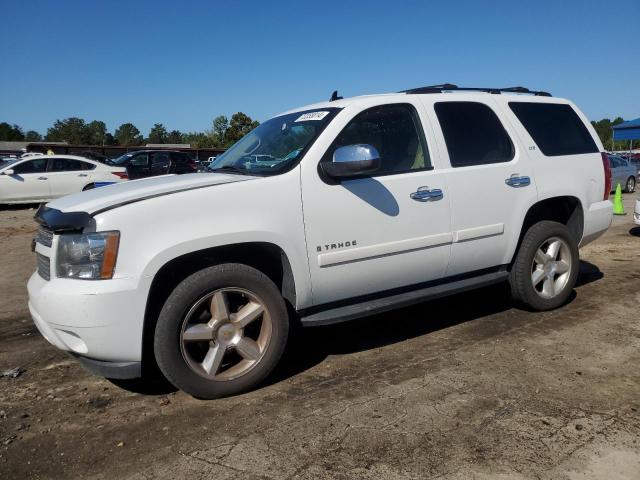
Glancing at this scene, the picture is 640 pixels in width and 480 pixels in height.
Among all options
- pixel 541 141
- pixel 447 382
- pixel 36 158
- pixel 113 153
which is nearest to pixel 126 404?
pixel 447 382

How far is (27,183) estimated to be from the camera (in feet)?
47.5

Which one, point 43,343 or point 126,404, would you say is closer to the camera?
point 126,404

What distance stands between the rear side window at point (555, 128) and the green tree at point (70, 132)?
100789 millimetres

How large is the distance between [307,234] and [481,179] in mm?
1617

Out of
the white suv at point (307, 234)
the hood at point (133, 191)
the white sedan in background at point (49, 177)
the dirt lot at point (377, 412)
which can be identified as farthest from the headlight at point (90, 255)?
the white sedan in background at point (49, 177)

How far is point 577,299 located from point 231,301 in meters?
3.65

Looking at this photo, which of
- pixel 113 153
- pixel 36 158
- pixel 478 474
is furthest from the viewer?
pixel 113 153

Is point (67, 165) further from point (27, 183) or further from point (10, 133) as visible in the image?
point (10, 133)

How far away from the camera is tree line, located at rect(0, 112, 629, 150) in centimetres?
7893

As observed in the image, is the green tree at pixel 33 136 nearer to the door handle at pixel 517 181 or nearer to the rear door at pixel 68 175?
the rear door at pixel 68 175

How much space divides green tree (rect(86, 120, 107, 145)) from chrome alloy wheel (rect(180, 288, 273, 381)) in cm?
9854

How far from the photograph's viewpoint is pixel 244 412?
10.3 feet

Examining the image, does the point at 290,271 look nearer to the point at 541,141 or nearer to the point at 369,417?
the point at 369,417

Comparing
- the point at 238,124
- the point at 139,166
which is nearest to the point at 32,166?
the point at 139,166
